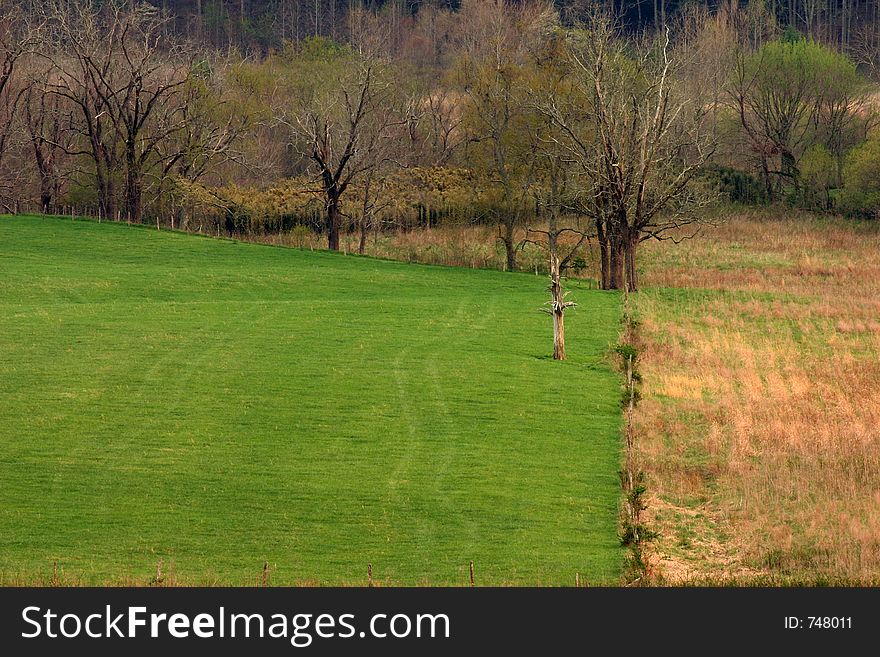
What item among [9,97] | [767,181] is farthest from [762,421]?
[9,97]

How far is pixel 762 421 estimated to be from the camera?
116 feet

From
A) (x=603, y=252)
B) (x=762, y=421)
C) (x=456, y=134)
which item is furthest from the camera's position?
(x=456, y=134)

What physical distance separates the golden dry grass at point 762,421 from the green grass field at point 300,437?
154 centimetres

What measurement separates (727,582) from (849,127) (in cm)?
8874

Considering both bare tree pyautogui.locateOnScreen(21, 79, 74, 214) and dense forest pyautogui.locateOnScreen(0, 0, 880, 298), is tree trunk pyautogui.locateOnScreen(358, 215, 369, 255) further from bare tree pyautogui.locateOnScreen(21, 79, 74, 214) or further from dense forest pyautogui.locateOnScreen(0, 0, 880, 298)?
bare tree pyautogui.locateOnScreen(21, 79, 74, 214)

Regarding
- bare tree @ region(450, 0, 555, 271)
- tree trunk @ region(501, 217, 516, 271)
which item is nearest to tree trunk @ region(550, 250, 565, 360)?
bare tree @ region(450, 0, 555, 271)

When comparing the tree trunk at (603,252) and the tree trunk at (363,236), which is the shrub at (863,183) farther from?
the tree trunk at (363,236)

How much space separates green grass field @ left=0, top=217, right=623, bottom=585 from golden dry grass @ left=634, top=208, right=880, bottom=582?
1537 millimetres

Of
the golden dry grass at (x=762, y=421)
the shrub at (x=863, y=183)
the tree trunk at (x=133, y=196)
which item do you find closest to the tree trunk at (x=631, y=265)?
the golden dry grass at (x=762, y=421)

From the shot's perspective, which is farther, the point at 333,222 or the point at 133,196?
the point at 133,196

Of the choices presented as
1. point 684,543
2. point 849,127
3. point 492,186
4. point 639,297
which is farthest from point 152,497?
point 849,127

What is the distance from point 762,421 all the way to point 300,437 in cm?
1255

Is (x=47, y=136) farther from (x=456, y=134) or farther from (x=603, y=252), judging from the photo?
(x=603, y=252)

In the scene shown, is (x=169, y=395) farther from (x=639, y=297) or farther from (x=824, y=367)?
(x=639, y=297)
